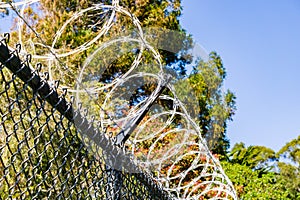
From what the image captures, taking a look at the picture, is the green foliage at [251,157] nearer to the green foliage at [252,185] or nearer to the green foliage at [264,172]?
the green foliage at [264,172]

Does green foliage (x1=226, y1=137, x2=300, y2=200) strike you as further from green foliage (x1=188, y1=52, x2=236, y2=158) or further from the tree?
green foliage (x1=188, y1=52, x2=236, y2=158)

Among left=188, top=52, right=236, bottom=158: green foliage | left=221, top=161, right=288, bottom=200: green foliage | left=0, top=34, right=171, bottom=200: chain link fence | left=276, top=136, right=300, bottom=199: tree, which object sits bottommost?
left=0, top=34, right=171, bottom=200: chain link fence

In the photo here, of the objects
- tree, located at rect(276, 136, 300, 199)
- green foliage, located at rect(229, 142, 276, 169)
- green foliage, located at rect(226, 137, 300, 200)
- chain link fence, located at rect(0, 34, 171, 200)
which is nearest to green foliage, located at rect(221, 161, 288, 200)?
green foliage, located at rect(226, 137, 300, 200)

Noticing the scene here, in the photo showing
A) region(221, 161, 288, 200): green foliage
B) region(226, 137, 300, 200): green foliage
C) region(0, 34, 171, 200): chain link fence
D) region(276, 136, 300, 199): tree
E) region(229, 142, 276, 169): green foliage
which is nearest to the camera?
region(0, 34, 171, 200): chain link fence

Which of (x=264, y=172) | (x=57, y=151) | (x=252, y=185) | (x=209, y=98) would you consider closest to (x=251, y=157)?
(x=264, y=172)

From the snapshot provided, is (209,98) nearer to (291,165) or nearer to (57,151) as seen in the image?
(291,165)

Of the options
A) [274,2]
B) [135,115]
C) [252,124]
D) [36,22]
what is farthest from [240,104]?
[135,115]

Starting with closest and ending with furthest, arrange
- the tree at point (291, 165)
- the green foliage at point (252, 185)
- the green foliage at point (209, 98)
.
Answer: the green foliage at point (252, 185) < the green foliage at point (209, 98) < the tree at point (291, 165)

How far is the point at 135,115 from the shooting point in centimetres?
239

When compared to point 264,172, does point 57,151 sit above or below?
below

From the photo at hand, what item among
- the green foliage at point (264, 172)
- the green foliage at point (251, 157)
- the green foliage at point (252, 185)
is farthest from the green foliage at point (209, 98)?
the green foliage at point (252, 185)

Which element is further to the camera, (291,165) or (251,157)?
(291,165)

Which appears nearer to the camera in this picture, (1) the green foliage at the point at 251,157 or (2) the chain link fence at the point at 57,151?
(2) the chain link fence at the point at 57,151

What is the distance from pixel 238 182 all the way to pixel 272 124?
2.43 meters
